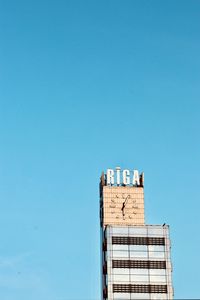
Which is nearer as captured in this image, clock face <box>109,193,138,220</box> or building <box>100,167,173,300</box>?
building <box>100,167,173,300</box>

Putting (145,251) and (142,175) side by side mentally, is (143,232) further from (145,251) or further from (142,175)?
(142,175)

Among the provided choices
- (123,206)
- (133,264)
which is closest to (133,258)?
(133,264)

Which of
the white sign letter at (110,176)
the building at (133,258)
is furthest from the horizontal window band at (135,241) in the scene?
the white sign letter at (110,176)

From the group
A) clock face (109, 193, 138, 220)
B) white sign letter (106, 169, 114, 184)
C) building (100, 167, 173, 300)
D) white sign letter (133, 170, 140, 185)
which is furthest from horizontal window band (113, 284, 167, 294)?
white sign letter (106, 169, 114, 184)

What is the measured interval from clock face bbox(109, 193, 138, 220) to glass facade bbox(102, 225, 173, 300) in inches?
286

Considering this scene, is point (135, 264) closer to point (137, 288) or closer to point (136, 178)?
point (137, 288)

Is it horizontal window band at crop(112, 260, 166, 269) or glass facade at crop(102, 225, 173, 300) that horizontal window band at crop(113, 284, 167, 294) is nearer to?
glass facade at crop(102, 225, 173, 300)

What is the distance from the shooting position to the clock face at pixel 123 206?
190m

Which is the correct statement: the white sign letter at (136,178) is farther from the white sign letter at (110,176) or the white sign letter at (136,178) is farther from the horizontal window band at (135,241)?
the horizontal window band at (135,241)

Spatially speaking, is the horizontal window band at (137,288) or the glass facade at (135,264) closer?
the horizontal window band at (137,288)

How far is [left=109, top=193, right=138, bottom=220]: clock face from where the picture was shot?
19038 centimetres

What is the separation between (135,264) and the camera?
179 metres

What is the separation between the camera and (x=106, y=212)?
190625 mm

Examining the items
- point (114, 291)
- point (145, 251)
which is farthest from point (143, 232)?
point (114, 291)
